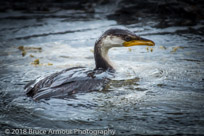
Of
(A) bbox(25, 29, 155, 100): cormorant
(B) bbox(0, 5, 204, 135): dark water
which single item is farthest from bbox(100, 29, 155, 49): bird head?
(B) bbox(0, 5, 204, 135): dark water

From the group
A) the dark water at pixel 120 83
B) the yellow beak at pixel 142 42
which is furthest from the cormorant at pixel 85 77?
the dark water at pixel 120 83

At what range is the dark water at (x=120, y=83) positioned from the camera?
11.9ft

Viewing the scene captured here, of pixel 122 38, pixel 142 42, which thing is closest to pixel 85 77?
pixel 122 38

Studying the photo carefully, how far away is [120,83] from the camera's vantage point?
497 cm

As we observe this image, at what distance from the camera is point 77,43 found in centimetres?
836

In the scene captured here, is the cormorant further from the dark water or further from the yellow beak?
the dark water

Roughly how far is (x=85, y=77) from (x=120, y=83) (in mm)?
681

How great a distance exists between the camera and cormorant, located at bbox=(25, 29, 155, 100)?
434cm

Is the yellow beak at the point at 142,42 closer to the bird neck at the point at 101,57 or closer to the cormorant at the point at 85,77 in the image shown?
the cormorant at the point at 85,77

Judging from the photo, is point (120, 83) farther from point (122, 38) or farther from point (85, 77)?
point (122, 38)

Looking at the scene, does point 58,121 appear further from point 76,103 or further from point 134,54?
point 134,54

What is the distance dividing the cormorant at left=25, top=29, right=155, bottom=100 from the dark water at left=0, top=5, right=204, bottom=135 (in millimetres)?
143

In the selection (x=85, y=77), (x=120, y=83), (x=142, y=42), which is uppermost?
(x=142, y=42)

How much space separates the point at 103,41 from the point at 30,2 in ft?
38.4
